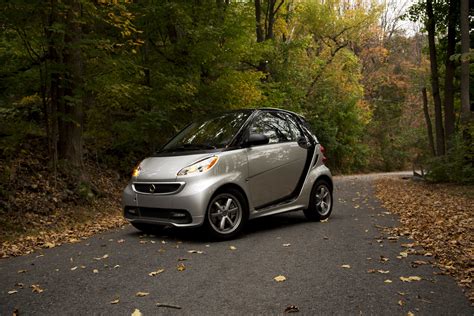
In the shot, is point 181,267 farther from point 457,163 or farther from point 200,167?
point 457,163

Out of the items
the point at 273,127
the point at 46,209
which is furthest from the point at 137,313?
the point at 46,209

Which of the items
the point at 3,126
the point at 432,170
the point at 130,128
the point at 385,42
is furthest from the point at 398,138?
the point at 3,126

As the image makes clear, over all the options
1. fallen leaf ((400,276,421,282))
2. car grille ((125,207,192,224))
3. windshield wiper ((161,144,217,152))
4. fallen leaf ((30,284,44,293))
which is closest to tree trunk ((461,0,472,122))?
windshield wiper ((161,144,217,152))

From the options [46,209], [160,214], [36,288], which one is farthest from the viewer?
[46,209]

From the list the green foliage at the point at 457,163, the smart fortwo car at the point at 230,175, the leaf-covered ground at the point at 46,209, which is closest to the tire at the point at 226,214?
the smart fortwo car at the point at 230,175

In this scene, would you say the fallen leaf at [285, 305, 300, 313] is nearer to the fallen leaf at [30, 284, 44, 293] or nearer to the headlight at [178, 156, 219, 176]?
the fallen leaf at [30, 284, 44, 293]

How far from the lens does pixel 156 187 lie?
625 cm

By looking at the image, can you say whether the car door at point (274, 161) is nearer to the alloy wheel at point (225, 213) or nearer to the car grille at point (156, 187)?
the alloy wheel at point (225, 213)

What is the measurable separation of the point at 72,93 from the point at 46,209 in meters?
2.82

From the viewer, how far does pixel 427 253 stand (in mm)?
5516

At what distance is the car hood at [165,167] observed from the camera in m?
6.13

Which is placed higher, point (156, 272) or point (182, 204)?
point (182, 204)

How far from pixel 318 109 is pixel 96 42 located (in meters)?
23.7

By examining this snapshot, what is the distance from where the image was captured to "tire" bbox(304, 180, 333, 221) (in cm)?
779
